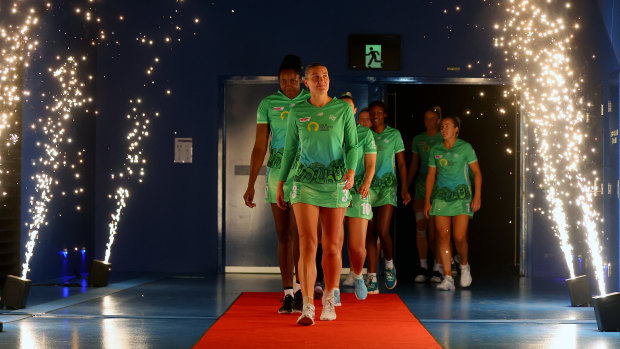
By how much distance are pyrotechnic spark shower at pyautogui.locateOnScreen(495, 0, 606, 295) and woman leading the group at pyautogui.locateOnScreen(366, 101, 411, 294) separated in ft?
5.17

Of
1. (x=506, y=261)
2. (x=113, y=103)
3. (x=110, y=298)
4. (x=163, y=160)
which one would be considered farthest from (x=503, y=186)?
(x=110, y=298)

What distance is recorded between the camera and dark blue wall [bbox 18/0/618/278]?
8.18m

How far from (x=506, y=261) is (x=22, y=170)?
593 cm

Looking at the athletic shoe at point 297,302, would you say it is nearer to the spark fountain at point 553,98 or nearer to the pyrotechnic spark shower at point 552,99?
the spark fountain at point 553,98

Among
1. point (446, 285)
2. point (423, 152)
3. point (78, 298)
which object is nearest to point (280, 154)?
point (78, 298)

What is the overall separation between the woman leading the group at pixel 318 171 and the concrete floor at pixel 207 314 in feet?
2.34

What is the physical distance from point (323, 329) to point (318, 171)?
911mm

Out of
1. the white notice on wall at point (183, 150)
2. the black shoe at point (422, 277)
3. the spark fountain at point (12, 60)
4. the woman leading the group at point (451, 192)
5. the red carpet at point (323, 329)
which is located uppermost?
the spark fountain at point (12, 60)

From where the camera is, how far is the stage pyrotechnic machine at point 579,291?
5621mm

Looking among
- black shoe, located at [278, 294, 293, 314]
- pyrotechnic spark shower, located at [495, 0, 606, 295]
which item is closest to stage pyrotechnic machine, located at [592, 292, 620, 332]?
pyrotechnic spark shower, located at [495, 0, 606, 295]

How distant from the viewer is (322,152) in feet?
14.9

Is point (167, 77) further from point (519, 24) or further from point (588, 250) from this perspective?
point (588, 250)

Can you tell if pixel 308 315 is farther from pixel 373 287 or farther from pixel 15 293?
pixel 15 293

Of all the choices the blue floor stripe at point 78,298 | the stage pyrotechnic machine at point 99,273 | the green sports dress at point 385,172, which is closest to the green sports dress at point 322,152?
the green sports dress at point 385,172
